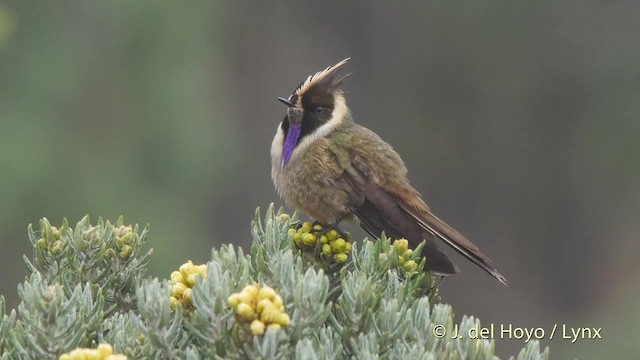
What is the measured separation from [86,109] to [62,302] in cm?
930

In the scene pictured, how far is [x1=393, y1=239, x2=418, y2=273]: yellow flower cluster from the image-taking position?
2.81 metres

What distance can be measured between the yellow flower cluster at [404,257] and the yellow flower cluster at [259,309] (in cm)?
65

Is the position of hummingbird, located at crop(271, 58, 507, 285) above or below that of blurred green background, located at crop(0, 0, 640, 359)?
below

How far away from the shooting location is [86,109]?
11430 mm

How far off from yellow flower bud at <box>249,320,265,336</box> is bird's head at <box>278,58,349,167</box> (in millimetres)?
2447

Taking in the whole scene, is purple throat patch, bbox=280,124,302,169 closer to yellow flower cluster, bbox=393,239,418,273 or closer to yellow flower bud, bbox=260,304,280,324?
yellow flower cluster, bbox=393,239,418,273

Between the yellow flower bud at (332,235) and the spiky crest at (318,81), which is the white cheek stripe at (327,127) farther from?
the yellow flower bud at (332,235)

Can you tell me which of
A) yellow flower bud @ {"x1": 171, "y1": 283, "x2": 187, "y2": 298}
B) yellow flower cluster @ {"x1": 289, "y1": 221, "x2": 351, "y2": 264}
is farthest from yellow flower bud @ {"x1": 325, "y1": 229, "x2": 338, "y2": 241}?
yellow flower bud @ {"x1": 171, "y1": 283, "x2": 187, "y2": 298}

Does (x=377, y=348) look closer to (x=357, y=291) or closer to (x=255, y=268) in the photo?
(x=357, y=291)

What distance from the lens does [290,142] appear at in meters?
4.66

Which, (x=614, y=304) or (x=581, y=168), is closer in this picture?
(x=614, y=304)

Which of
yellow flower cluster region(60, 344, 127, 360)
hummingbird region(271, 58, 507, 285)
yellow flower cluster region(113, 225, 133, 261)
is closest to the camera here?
yellow flower cluster region(60, 344, 127, 360)

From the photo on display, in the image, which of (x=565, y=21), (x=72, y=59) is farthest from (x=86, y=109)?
(x=565, y=21)

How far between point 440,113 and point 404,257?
12428 mm
